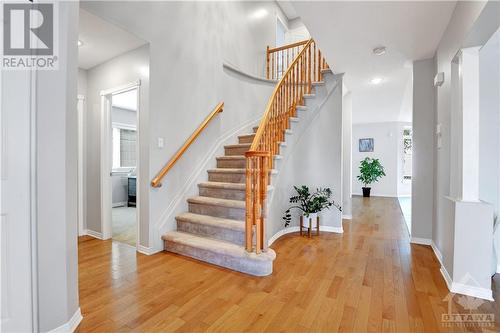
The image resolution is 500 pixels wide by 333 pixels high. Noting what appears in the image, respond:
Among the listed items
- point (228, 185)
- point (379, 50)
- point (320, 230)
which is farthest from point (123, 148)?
point (379, 50)

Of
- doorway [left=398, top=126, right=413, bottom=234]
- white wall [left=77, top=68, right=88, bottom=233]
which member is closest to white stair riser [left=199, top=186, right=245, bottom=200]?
white wall [left=77, top=68, right=88, bottom=233]

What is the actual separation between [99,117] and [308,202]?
11.1ft

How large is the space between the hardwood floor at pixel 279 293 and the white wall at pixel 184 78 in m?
0.71

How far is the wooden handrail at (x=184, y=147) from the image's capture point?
2.94 m

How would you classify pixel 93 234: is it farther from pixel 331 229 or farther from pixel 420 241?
pixel 420 241

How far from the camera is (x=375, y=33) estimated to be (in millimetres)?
2764

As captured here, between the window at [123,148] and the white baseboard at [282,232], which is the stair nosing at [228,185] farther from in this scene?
the window at [123,148]

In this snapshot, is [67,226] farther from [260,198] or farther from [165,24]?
[165,24]

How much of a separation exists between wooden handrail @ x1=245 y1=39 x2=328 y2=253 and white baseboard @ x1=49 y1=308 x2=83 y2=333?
141cm

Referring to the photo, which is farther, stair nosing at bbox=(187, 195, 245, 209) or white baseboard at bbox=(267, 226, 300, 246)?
white baseboard at bbox=(267, 226, 300, 246)

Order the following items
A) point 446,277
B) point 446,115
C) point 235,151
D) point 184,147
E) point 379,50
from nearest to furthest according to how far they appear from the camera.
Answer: point 446,277
point 446,115
point 379,50
point 184,147
point 235,151

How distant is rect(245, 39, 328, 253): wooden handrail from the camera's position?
2.44 m

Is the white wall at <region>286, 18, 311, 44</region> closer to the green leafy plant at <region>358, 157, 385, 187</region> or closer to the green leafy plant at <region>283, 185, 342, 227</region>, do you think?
the green leafy plant at <region>358, 157, 385, 187</region>

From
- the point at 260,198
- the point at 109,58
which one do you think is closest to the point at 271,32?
the point at 109,58
